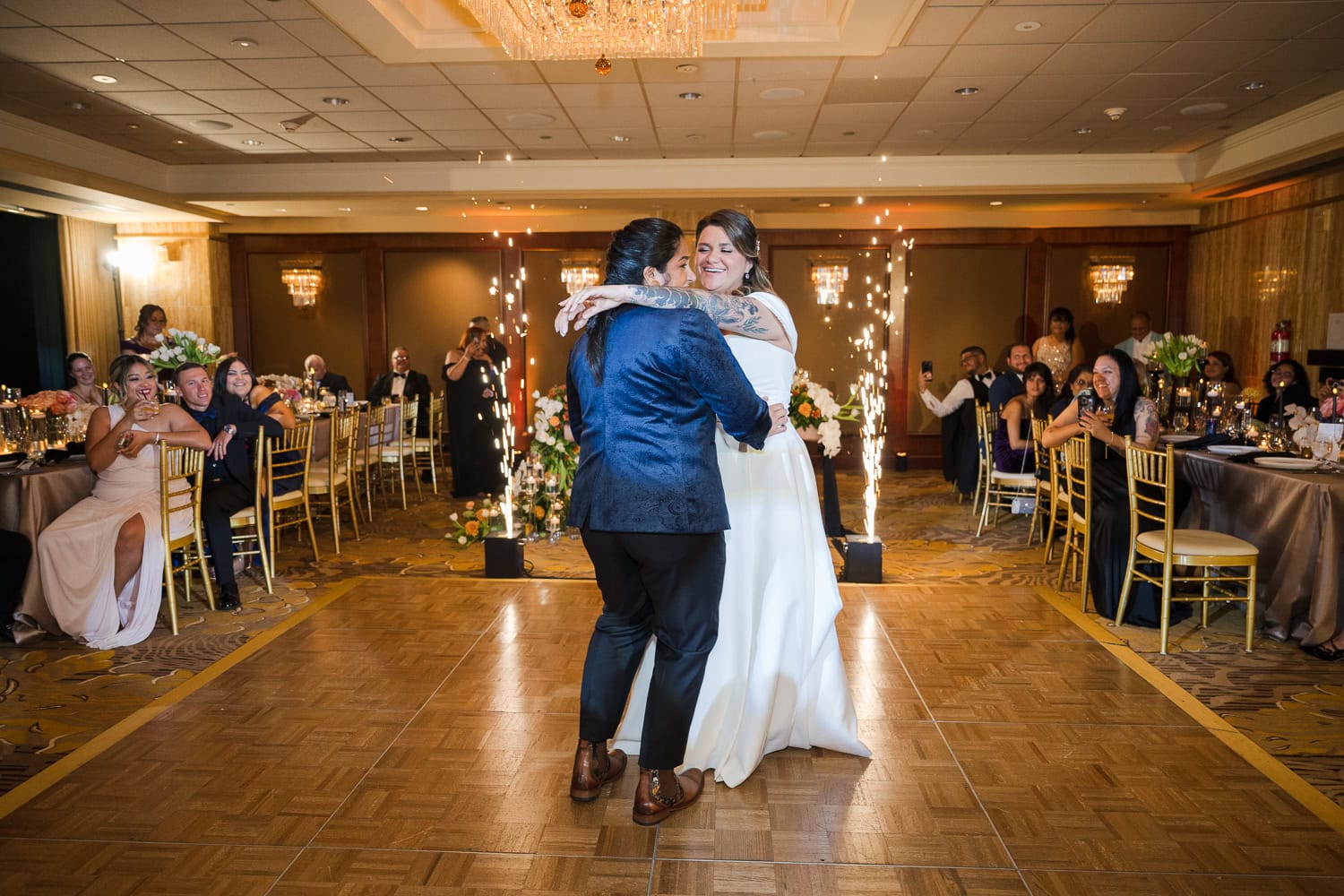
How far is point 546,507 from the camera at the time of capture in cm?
581

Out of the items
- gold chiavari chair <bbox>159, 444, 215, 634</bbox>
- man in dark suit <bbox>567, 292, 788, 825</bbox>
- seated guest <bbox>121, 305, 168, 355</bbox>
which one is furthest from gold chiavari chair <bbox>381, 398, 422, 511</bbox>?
man in dark suit <bbox>567, 292, 788, 825</bbox>

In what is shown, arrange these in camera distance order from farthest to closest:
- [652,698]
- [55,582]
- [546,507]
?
1. [546,507]
2. [55,582]
3. [652,698]

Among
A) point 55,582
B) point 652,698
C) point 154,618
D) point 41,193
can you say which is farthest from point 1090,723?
point 41,193

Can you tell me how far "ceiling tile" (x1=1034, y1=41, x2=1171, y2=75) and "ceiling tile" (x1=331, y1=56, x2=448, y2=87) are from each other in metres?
4.21

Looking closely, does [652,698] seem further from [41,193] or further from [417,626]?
[41,193]

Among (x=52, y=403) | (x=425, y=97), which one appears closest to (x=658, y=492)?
(x=52, y=403)

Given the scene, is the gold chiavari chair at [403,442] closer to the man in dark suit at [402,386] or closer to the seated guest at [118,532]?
the man in dark suit at [402,386]

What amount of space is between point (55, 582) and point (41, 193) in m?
6.74

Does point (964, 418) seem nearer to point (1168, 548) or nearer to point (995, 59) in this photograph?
point (995, 59)

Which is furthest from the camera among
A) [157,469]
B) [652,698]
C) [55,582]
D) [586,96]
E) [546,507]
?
[586,96]

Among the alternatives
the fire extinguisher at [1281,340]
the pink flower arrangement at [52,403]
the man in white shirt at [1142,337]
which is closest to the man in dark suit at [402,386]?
the pink flower arrangement at [52,403]

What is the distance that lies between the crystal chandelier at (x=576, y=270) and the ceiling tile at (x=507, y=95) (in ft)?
14.4

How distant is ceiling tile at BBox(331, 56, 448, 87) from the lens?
237 inches

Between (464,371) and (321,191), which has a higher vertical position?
(321,191)
